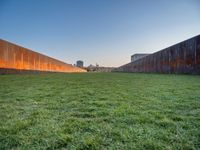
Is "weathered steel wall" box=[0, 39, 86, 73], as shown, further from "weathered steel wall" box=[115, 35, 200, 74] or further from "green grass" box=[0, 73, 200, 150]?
"weathered steel wall" box=[115, 35, 200, 74]

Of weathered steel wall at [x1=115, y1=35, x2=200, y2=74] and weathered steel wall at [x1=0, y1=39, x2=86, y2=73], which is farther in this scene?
weathered steel wall at [x1=115, y1=35, x2=200, y2=74]

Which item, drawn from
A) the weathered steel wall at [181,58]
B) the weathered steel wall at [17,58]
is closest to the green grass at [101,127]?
the weathered steel wall at [17,58]

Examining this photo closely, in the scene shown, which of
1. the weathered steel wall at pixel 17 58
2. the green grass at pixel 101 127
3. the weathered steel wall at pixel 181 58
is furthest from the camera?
the weathered steel wall at pixel 181 58

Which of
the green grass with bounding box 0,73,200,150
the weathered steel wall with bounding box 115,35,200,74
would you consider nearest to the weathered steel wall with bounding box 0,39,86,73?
the green grass with bounding box 0,73,200,150

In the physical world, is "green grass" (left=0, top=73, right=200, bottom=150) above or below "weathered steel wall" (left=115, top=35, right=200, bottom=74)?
below

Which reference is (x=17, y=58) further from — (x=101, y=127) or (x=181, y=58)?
(x=101, y=127)

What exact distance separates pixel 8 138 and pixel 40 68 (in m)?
16.7

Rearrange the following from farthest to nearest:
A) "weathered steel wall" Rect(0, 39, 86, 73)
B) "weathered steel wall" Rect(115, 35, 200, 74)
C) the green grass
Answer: "weathered steel wall" Rect(115, 35, 200, 74)
"weathered steel wall" Rect(0, 39, 86, 73)
the green grass

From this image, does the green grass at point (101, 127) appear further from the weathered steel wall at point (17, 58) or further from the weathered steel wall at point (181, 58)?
the weathered steel wall at point (181, 58)

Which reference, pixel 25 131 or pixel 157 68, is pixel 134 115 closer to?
pixel 25 131

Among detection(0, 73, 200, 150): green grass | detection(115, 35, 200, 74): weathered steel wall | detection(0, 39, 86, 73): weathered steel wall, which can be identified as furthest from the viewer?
detection(115, 35, 200, 74): weathered steel wall

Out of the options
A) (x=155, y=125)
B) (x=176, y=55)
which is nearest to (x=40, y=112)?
(x=155, y=125)

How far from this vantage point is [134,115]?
2555mm

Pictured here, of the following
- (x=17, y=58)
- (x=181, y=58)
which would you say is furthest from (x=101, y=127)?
(x=181, y=58)
